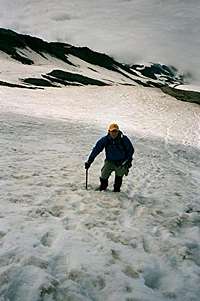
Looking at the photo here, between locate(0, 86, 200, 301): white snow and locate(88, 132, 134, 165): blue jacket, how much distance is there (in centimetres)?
116

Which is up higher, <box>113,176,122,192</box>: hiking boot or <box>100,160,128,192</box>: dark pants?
<box>100,160,128,192</box>: dark pants

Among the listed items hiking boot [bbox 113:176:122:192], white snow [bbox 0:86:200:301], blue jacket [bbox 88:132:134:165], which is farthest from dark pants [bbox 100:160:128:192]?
white snow [bbox 0:86:200:301]

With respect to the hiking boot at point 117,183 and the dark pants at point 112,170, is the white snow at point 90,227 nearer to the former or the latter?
the hiking boot at point 117,183

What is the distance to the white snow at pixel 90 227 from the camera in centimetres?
677

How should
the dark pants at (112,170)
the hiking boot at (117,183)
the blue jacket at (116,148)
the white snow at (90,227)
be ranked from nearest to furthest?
the white snow at (90,227) → the blue jacket at (116,148) → the dark pants at (112,170) → the hiking boot at (117,183)

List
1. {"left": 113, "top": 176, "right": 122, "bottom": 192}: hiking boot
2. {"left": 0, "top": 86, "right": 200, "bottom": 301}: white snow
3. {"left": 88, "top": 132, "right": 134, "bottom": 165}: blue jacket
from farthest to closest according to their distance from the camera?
{"left": 113, "top": 176, "right": 122, "bottom": 192}: hiking boot < {"left": 88, "top": 132, "right": 134, "bottom": 165}: blue jacket < {"left": 0, "top": 86, "right": 200, "bottom": 301}: white snow

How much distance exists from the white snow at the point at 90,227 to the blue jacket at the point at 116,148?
45.7 inches

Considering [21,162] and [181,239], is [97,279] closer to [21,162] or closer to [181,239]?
[181,239]

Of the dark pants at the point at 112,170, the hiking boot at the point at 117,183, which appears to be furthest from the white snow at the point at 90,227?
the dark pants at the point at 112,170

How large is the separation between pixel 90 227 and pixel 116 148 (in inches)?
135

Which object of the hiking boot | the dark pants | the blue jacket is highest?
the blue jacket

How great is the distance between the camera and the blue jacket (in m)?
11.8

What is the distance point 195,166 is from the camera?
2077cm

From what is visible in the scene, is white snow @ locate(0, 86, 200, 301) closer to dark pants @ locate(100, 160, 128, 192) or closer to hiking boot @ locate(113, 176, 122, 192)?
hiking boot @ locate(113, 176, 122, 192)
